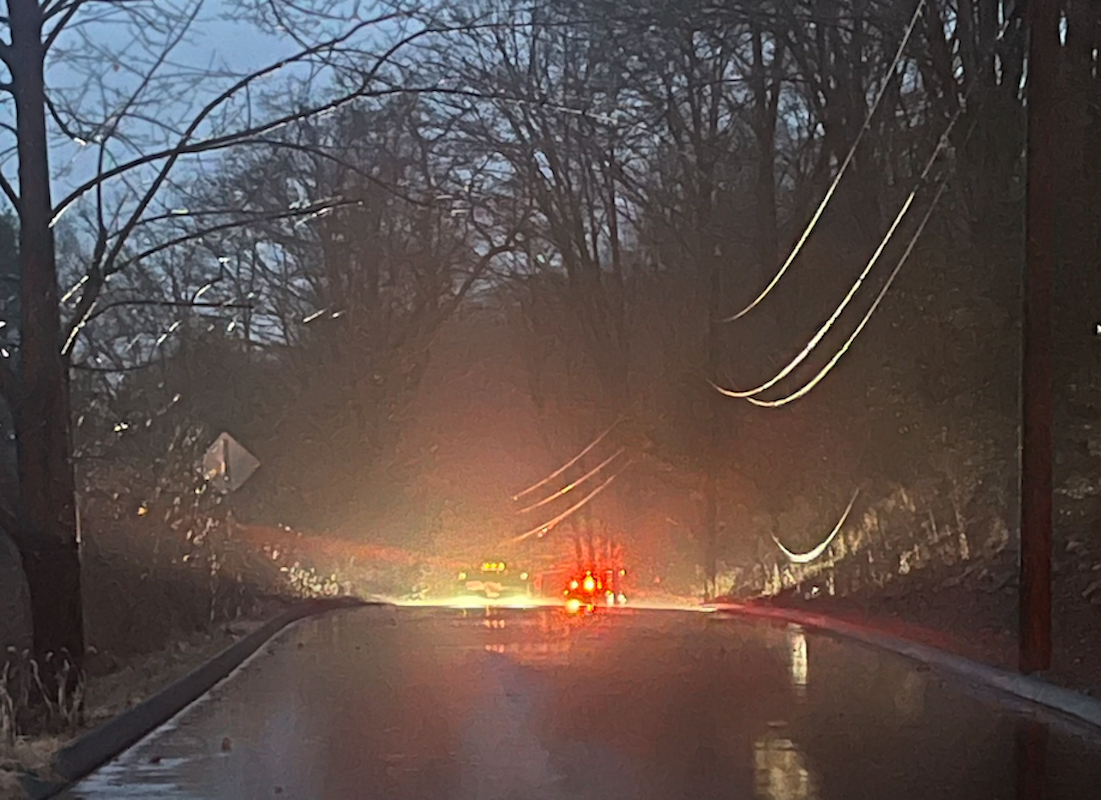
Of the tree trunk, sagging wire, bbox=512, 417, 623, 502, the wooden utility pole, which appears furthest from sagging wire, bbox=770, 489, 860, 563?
the tree trunk

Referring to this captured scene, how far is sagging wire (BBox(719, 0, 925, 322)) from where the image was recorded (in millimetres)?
21016

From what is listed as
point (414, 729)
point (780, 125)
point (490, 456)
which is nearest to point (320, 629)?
point (414, 729)

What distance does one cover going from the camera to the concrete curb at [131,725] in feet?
33.7

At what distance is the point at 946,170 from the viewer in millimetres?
22438

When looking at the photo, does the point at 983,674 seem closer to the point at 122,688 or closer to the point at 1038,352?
the point at 1038,352

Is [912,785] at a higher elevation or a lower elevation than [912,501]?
lower

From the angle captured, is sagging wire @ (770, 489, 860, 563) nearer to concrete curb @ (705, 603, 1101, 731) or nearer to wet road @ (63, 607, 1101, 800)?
concrete curb @ (705, 603, 1101, 731)

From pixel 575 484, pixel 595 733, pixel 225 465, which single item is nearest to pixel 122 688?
pixel 595 733

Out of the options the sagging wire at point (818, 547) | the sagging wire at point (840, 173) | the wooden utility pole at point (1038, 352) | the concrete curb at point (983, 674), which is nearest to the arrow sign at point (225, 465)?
the concrete curb at point (983, 674)

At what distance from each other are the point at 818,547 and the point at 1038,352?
59.3ft

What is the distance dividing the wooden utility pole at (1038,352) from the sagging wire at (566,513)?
130ft

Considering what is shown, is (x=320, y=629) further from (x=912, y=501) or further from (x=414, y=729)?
(x=414, y=729)

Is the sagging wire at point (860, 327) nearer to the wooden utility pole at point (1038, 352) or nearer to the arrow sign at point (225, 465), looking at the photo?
the wooden utility pole at point (1038, 352)

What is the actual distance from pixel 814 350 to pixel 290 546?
12.8 m
